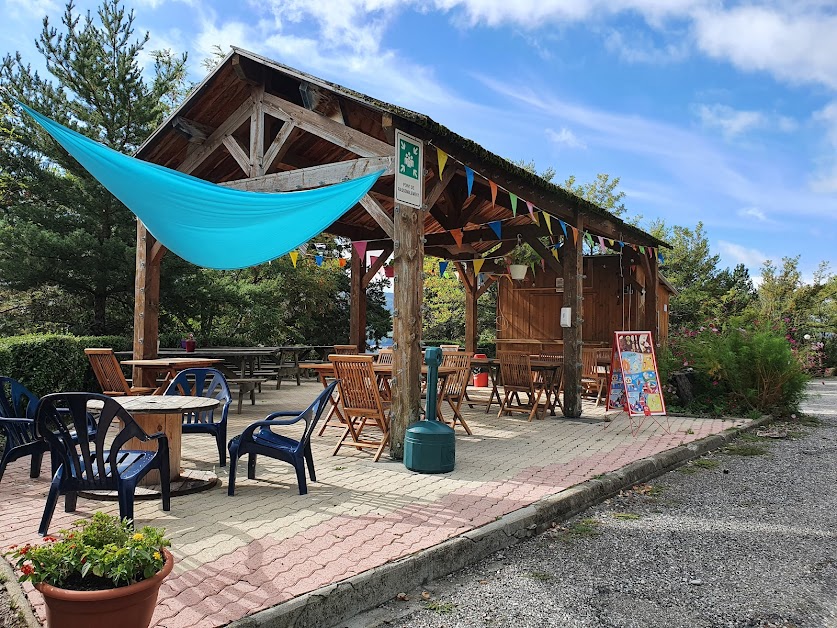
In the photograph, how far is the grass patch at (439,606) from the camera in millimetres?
2723

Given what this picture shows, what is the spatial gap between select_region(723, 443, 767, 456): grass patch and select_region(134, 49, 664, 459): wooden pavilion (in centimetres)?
199

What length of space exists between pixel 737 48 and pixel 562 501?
8918 mm

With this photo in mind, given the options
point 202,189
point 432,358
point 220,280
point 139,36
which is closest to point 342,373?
point 432,358

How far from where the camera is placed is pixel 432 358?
495 centimetres

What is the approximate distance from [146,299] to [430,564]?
5.93 metres

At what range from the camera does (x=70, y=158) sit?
10.9 meters

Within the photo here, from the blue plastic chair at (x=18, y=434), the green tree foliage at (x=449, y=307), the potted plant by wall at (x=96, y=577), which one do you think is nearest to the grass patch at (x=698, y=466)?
the potted plant by wall at (x=96, y=577)

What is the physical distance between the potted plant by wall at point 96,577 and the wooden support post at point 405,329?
3.27 metres

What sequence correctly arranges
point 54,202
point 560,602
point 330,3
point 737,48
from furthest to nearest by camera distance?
point 54,202 → point 737,48 → point 330,3 → point 560,602

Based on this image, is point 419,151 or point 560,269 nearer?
point 419,151

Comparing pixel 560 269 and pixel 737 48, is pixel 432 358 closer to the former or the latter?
pixel 560 269

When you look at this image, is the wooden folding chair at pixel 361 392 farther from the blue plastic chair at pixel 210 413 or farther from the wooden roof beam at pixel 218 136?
the wooden roof beam at pixel 218 136

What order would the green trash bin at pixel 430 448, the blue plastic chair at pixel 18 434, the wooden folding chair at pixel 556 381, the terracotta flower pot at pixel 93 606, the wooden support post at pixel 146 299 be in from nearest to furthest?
1. the terracotta flower pot at pixel 93 606
2. the blue plastic chair at pixel 18 434
3. the green trash bin at pixel 430 448
4. the wooden support post at pixel 146 299
5. the wooden folding chair at pixel 556 381

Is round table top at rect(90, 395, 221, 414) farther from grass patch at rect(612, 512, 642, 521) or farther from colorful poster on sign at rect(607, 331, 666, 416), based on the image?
colorful poster on sign at rect(607, 331, 666, 416)
